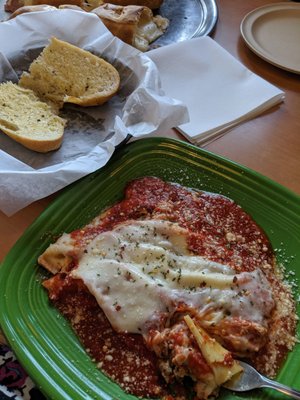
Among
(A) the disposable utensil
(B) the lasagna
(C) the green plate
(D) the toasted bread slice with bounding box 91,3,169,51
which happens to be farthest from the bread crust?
(A) the disposable utensil

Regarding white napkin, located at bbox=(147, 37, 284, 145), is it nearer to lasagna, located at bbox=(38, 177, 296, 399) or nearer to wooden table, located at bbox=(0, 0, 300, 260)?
wooden table, located at bbox=(0, 0, 300, 260)

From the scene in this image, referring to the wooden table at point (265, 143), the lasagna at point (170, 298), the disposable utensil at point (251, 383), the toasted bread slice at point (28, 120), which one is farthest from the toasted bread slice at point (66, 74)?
the disposable utensil at point (251, 383)

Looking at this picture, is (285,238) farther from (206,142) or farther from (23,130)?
(23,130)

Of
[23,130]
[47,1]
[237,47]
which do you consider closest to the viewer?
[23,130]

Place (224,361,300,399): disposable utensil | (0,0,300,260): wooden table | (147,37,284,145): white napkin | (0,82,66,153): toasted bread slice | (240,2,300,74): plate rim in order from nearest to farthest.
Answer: (224,361,300,399): disposable utensil, (0,0,300,260): wooden table, (0,82,66,153): toasted bread slice, (147,37,284,145): white napkin, (240,2,300,74): plate rim

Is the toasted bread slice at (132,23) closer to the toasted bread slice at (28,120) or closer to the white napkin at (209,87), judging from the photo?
the white napkin at (209,87)

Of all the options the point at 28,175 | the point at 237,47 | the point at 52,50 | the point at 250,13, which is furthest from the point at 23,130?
the point at 250,13
